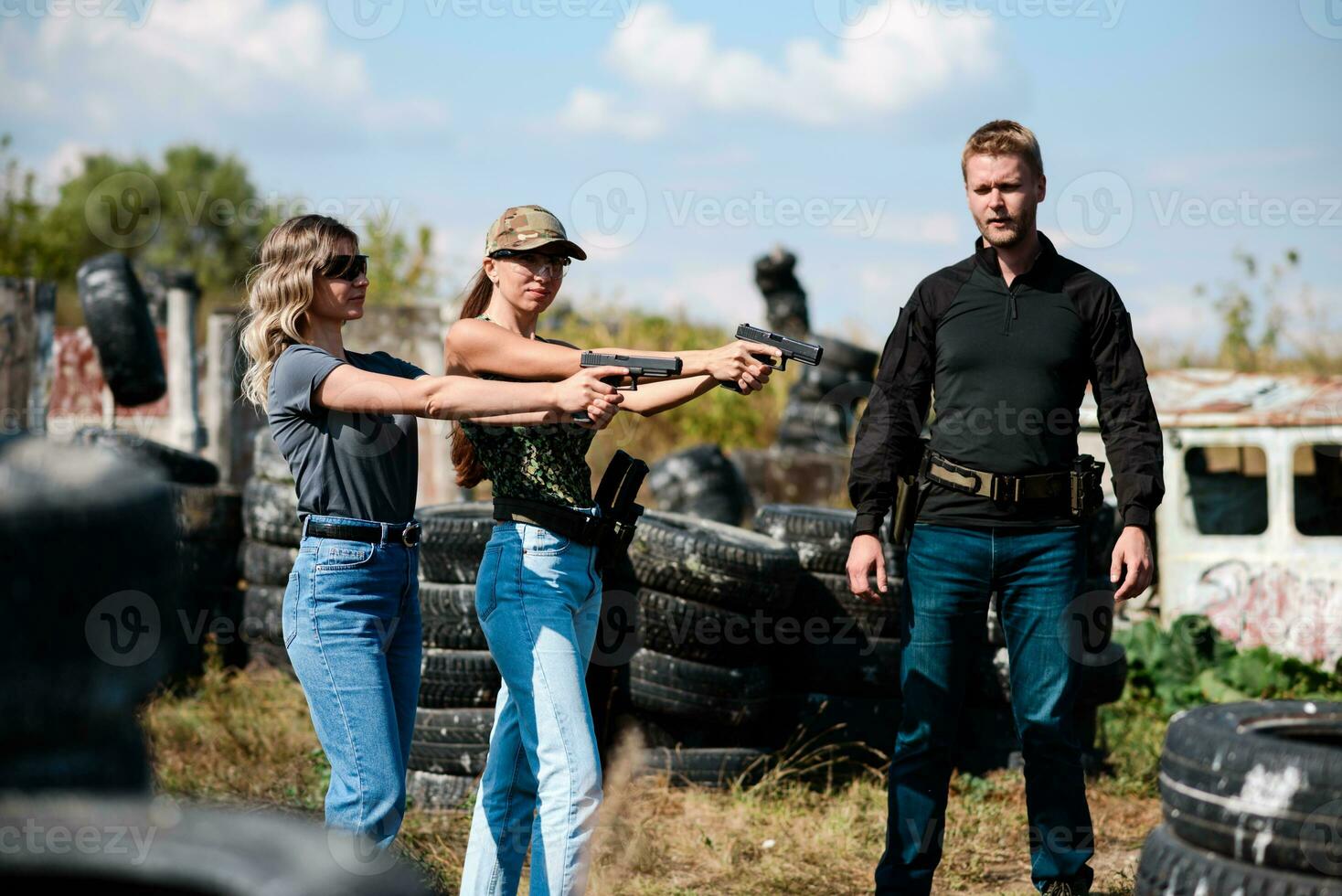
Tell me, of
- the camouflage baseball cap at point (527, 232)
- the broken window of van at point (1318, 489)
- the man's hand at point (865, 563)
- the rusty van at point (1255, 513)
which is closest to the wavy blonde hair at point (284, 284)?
the camouflage baseball cap at point (527, 232)

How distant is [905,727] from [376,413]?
175 cm

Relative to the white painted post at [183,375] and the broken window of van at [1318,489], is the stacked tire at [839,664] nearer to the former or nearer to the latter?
the broken window of van at [1318,489]

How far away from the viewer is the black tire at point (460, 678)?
5234mm

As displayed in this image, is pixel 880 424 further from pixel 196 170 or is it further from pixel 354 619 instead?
pixel 196 170

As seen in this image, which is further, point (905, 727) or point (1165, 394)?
point (1165, 394)

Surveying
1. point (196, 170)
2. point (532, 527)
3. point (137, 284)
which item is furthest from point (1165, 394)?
point (196, 170)

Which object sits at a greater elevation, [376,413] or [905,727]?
[376,413]

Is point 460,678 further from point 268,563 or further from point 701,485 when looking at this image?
point 701,485

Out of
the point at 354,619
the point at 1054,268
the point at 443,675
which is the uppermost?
the point at 1054,268

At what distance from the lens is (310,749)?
18.7 ft

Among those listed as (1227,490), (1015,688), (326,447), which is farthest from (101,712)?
(1227,490)

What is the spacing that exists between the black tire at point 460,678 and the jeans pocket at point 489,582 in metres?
2.11

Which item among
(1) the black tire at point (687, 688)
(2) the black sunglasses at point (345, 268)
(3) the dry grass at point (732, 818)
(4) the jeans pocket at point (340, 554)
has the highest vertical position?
(2) the black sunglasses at point (345, 268)

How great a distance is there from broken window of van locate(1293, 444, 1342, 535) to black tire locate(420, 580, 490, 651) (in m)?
5.73
